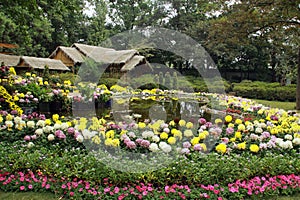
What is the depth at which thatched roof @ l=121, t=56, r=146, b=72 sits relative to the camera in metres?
20.1

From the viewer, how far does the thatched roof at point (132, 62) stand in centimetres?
2008

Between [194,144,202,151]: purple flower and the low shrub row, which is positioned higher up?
[194,144,202,151]: purple flower

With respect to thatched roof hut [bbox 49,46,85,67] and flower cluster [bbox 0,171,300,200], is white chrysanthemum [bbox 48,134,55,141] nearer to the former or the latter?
flower cluster [bbox 0,171,300,200]

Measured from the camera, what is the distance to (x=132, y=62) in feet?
67.9

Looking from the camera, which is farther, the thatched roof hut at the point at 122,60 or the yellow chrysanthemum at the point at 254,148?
the thatched roof hut at the point at 122,60

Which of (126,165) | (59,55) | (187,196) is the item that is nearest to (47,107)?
(126,165)

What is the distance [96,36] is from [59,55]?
601 cm

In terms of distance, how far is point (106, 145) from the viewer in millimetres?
3627

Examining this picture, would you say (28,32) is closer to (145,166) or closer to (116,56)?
(116,56)

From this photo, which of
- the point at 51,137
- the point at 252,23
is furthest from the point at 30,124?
the point at 252,23

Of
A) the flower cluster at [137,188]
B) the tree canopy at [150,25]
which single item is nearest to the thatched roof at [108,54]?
the tree canopy at [150,25]

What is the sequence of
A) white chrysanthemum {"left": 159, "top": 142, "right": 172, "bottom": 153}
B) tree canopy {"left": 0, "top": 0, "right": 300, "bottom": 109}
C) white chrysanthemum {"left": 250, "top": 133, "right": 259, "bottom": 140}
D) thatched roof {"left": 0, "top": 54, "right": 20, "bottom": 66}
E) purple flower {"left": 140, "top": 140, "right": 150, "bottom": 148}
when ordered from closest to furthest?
white chrysanthemum {"left": 159, "top": 142, "right": 172, "bottom": 153} < purple flower {"left": 140, "top": 140, "right": 150, "bottom": 148} < white chrysanthemum {"left": 250, "top": 133, "right": 259, "bottom": 140} < thatched roof {"left": 0, "top": 54, "right": 20, "bottom": 66} < tree canopy {"left": 0, "top": 0, "right": 300, "bottom": 109}

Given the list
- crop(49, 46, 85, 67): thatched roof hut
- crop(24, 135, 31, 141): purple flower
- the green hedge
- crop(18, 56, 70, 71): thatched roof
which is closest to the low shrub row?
crop(24, 135, 31, 141): purple flower

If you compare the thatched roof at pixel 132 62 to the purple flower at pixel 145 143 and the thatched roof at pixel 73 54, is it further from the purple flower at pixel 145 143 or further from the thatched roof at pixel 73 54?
the purple flower at pixel 145 143
